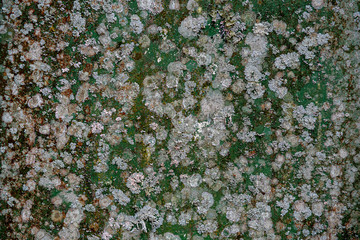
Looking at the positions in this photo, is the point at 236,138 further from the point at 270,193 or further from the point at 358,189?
the point at 358,189

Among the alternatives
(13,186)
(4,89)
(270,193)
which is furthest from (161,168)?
(4,89)

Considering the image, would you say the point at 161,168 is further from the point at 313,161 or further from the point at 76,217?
the point at 313,161

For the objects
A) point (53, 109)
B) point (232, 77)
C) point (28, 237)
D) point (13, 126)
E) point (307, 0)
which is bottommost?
point (28, 237)

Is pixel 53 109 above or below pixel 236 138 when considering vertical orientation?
below

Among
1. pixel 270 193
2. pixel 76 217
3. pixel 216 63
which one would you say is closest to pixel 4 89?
pixel 76 217

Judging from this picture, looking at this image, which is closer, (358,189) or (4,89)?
(4,89)

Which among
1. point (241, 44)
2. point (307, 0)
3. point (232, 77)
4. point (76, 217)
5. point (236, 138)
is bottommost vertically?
point (76, 217)

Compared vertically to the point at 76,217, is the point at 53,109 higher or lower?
higher
